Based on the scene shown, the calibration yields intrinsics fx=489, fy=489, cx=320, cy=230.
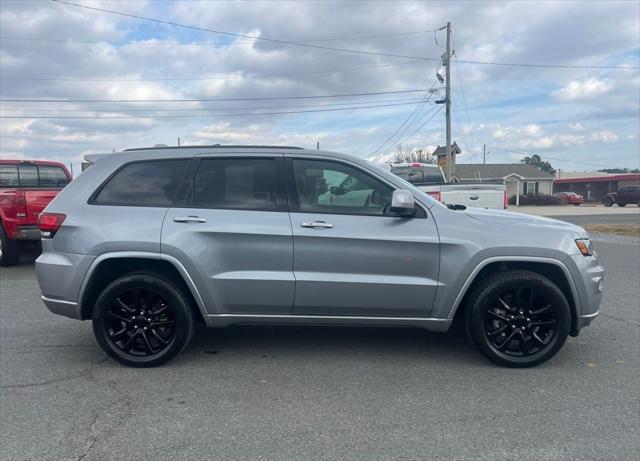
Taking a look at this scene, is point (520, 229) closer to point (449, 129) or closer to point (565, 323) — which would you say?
point (565, 323)

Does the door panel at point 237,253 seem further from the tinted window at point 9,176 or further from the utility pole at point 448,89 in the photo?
the utility pole at point 448,89

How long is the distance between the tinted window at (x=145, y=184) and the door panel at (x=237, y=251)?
221mm

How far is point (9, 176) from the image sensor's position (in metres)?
9.70

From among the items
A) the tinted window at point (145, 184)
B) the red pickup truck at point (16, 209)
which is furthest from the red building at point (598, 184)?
the tinted window at point (145, 184)

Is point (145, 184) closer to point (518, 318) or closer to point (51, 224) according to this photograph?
point (51, 224)

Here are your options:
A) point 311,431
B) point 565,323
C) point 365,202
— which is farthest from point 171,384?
point 565,323

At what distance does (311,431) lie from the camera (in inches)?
124

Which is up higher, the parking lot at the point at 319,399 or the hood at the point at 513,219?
the hood at the point at 513,219

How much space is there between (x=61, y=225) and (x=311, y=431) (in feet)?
8.89

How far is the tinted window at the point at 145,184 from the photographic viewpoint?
166 inches

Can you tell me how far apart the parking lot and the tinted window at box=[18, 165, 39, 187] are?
5797 millimetres

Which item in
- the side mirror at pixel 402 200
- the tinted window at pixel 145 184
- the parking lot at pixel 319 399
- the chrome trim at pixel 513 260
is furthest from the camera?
the tinted window at pixel 145 184

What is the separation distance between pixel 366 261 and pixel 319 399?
1141 mm

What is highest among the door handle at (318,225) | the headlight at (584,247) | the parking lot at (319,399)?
the door handle at (318,225)
